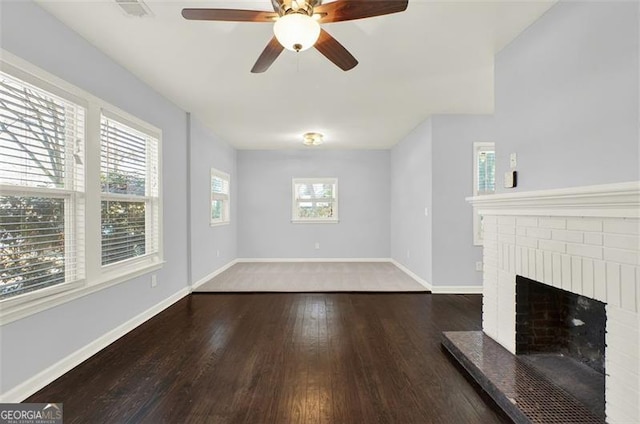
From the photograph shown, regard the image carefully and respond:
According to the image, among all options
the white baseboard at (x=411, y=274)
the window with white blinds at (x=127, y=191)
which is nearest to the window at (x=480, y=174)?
A: the white baseboard at (x=411, y=274)

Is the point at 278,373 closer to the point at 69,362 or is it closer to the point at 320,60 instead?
the point at 69,362

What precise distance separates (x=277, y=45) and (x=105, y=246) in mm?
2286

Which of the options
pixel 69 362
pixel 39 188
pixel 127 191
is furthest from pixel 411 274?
pixel 39 188

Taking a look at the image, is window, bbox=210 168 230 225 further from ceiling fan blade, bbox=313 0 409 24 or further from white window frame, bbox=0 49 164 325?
ceiling fan blade, bbox=313 0 409 24

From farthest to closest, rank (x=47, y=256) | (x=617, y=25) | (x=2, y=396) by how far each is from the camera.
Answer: (x=47, y=256)
(x=2, y=396)
(x=617, y=25)

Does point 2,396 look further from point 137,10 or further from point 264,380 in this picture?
point 137,10

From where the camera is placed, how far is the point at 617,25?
65.3 inches

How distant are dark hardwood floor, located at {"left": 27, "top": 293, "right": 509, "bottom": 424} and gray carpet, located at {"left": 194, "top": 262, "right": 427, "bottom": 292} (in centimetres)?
102

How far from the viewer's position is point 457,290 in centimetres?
441

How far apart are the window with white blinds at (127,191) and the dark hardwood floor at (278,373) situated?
858 mm

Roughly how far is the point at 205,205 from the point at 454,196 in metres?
3.83

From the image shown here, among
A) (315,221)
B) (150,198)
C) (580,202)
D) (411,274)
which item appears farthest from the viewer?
(315,221)

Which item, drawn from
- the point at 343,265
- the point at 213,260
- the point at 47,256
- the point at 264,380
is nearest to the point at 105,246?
the point at 47,256

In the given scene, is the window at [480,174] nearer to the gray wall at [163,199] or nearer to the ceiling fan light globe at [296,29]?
the ceiling fan light globe at [296,29]
